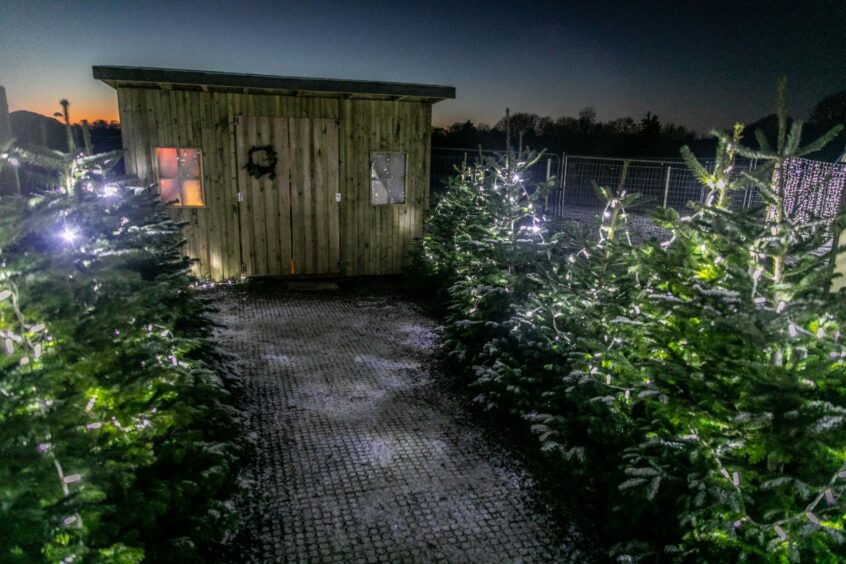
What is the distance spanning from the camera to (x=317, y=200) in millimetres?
10953

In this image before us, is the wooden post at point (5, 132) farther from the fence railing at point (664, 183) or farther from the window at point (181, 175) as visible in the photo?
the fence railing at point (664, 183)

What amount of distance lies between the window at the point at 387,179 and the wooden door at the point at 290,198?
2.79 ft

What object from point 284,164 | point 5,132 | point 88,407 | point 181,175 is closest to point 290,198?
point 284,164

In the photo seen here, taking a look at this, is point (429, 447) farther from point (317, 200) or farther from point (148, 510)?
point (317, 200)

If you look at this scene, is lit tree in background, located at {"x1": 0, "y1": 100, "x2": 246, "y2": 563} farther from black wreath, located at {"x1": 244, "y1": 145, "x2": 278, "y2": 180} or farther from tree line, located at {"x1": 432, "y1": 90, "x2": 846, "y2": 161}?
tree line, located at {"x1": 432, "y1": 90, "x2": 846, "y2": 161}

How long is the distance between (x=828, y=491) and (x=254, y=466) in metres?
3.99

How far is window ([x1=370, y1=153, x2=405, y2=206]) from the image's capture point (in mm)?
11344

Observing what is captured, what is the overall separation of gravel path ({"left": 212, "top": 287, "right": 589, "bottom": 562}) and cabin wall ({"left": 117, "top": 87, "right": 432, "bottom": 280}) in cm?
337

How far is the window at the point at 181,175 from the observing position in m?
10.1

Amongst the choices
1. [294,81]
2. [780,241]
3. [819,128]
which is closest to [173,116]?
[294,81]

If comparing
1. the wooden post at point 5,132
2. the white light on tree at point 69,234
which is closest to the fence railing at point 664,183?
the white light on tree at point 69,234

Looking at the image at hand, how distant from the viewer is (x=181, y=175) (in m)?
10.2

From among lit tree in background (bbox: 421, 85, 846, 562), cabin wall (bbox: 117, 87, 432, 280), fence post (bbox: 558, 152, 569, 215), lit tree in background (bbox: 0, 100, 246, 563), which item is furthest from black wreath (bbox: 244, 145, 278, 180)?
lit tree in background (bbox: 421, 85, 846, 562)

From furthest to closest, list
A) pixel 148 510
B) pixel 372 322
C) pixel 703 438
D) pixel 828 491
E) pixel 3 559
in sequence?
1. pixel 372 322
2. pixel 703 438
3. pixel 148 510
4. pixel 828 491
5. pixel 3 559
